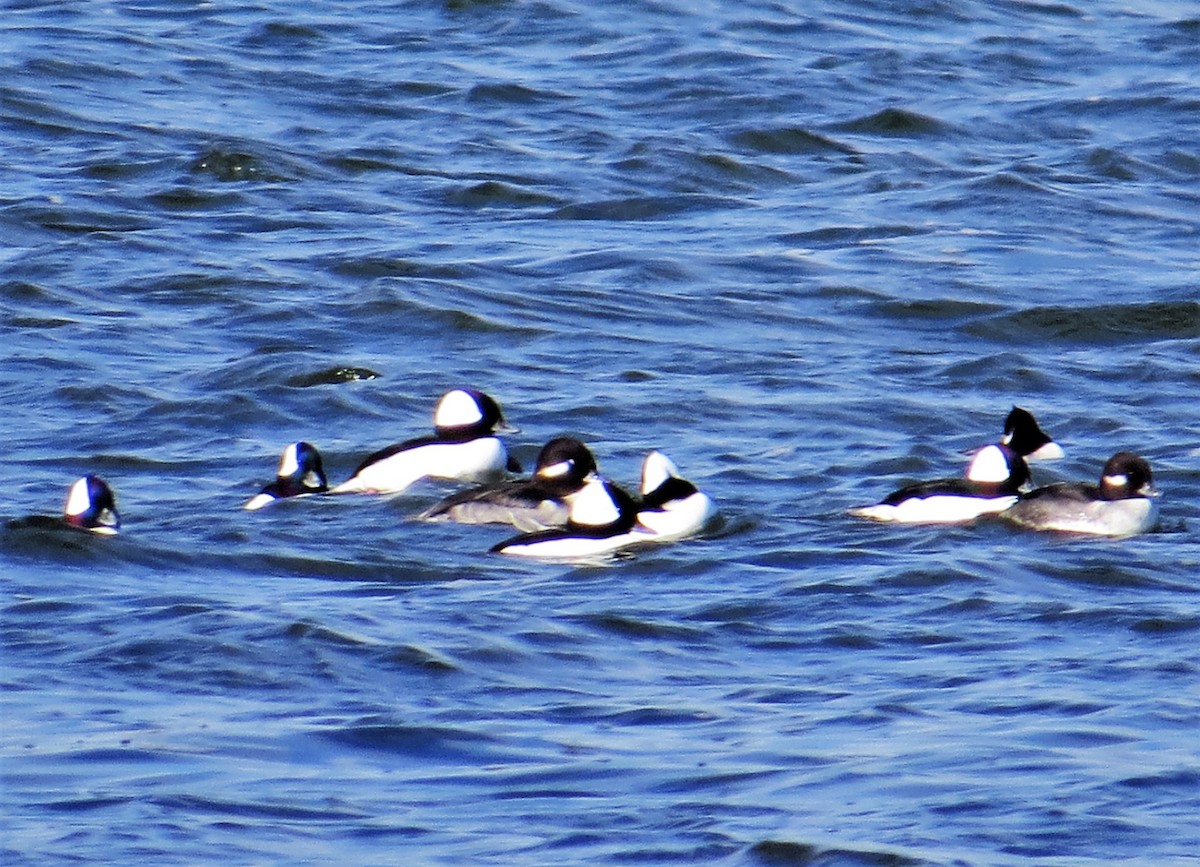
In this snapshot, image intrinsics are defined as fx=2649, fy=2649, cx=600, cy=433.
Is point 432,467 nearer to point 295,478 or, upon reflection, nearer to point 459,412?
point 459,412

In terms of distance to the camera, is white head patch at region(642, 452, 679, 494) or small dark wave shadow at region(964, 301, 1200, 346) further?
small dark wave shadow at region(964, 301, 1200, 346)

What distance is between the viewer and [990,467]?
1263 centimetres

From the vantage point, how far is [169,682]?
9.30 m

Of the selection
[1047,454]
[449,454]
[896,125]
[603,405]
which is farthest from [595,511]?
[896,125]

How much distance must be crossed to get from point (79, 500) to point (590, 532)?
2.30m

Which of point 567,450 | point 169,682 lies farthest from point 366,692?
point 567,450

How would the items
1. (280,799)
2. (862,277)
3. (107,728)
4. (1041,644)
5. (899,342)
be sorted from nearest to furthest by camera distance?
(280,799) → (107,728) → (1041,644) → (899,342) → (862,277)

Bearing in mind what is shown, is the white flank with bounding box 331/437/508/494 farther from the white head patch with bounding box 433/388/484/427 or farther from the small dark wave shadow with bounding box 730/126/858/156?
the small dark wave shadow with bounding box 730/126/858/156

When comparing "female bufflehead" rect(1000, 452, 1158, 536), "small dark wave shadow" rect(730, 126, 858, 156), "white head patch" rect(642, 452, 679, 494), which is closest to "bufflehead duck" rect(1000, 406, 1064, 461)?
"female bufflehead" rect(1000, 452, 1158, 536)

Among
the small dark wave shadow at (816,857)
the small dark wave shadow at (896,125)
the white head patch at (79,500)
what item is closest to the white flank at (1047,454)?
the white head patch at (79,500)

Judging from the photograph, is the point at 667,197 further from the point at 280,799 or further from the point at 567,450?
the point at 280,799

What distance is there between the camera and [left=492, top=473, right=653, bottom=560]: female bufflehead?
11859 mm

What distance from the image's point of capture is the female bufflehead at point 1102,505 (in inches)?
476

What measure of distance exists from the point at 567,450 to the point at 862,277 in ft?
19.3
